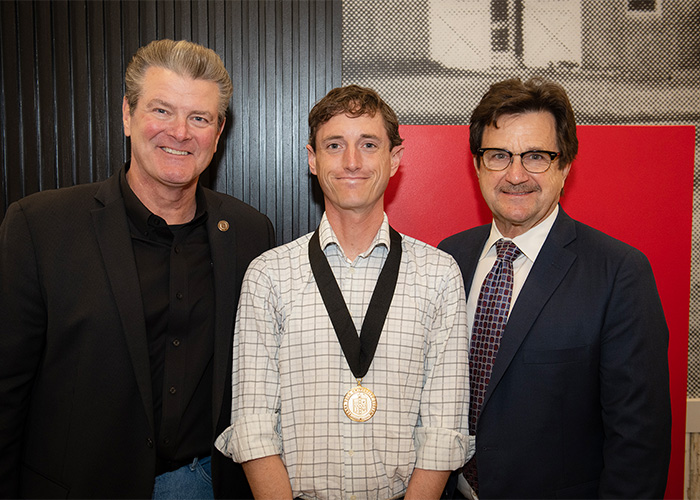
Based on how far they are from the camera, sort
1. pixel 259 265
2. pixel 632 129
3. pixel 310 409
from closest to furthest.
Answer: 1. pixel 310 409
2. pixel 259 265
3. pixel 632 129

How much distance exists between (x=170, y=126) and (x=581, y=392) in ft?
6.28

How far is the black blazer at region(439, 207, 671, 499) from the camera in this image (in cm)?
179

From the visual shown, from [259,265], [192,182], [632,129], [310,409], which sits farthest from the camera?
[632,129]

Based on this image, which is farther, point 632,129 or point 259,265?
point 632,129

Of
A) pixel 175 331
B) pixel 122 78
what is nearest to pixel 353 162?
pixel 175 331

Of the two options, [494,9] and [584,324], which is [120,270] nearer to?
[584,324]

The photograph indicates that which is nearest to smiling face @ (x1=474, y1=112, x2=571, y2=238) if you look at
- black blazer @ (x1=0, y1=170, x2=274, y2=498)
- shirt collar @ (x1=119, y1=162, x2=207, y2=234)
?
shirt collar @ (x1=119, y1=162, x2=207, y2=234)

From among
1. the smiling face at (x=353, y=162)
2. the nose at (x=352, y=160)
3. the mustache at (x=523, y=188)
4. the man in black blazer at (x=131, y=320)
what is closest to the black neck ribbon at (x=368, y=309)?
the smiling face at (x=353, y=162)

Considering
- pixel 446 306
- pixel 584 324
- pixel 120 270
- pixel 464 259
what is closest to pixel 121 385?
pixel 120 270

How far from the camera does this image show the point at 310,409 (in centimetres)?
177

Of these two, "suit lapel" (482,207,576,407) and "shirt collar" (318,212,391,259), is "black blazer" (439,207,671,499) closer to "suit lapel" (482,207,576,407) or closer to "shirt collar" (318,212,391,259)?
A: "suit lapel" (482,207,576,407)

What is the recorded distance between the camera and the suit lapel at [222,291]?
1948 mm

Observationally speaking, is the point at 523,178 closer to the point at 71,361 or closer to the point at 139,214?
the point at 139,214

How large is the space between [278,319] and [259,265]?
228mm
